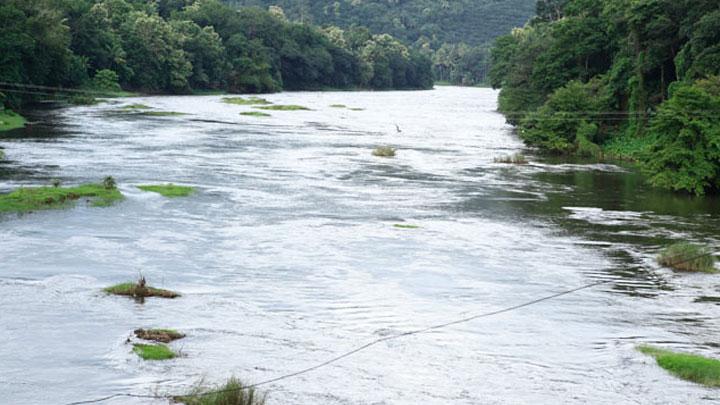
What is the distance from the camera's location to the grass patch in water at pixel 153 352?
21.9 meters

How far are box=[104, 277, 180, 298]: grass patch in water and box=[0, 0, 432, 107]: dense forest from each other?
58586mm

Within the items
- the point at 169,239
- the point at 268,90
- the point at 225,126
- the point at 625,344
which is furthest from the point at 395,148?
the point at 268,90

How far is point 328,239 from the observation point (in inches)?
1448

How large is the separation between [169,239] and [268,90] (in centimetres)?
13419

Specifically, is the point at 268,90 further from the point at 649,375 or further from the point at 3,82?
the point at 649,375

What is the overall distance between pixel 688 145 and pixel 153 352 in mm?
36184

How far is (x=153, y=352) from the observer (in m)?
22.2

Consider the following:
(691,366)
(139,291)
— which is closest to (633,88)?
(691,366)

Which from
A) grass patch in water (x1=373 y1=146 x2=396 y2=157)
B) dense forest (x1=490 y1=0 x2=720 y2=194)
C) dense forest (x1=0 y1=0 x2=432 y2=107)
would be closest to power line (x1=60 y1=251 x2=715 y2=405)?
dense forest (x1=490 y1=0 x2=720 y2=194)

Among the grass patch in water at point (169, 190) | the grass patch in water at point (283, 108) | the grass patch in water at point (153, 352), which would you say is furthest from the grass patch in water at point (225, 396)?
the grass patch in water at point (283, 108)

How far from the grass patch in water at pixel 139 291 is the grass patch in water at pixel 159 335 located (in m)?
3.44

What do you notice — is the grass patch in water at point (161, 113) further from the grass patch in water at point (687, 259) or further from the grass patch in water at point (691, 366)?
the grass patch in water at point (691, 366)

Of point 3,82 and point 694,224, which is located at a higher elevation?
point 3,82

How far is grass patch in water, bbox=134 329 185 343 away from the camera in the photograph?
23219 millimetres
